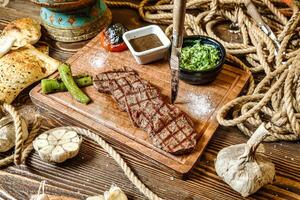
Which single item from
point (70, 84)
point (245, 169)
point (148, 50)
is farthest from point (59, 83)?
point (245, 169)

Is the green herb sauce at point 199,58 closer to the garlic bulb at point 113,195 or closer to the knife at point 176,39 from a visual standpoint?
the knife at point 176,39

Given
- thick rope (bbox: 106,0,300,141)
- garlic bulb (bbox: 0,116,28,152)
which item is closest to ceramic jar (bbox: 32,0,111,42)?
thick rope (bbox: 106,0,300,141)

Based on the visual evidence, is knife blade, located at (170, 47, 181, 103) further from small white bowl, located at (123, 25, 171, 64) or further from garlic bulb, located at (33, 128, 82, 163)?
garlic bulb, located at (33, 128, 82, 163)

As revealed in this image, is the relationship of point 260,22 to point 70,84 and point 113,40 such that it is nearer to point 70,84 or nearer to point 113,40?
point 113,40

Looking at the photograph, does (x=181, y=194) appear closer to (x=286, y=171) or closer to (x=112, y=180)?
(x=112, y=180)

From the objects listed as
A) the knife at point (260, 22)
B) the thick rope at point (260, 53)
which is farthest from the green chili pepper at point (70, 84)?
the knife at point (260, 22)
